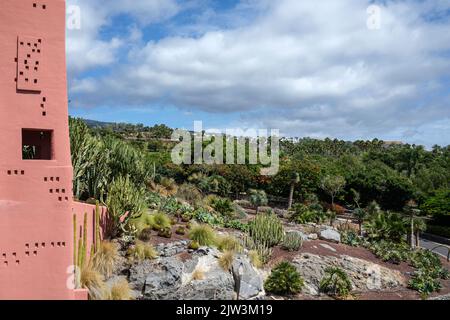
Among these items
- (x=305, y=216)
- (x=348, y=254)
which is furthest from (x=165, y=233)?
(x=305, y=216)

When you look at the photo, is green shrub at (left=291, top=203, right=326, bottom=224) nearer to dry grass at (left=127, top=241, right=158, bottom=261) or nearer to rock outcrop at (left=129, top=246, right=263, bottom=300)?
rock outcrop at (left=129, top=246, right=263, bottom=300)

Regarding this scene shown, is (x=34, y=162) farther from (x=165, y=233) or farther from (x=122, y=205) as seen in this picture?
(x=165, y=233)

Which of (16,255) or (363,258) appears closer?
(16,255)

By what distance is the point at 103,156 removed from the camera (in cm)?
1477

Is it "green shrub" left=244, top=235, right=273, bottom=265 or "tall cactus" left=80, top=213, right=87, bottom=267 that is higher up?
"tall cactus" left=80, top=213, right=87, bottom=267

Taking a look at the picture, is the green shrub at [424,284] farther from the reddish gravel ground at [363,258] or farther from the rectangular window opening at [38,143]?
the rectangular window opening at [38,143]

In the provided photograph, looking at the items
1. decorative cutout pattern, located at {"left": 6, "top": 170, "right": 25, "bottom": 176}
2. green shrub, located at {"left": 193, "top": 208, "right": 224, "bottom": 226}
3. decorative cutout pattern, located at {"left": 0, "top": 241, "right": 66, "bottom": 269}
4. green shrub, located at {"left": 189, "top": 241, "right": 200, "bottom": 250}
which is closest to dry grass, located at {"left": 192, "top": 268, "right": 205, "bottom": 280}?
green shrub, located at {"left": 189, "top": 241, "right": 200, "bottom": 250}

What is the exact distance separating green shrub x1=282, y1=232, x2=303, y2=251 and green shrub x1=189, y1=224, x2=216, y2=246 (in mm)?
3811

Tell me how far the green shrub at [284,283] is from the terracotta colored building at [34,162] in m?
5.84

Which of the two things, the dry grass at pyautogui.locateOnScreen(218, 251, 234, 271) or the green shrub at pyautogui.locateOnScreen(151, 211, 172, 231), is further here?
the green shrub at pyautogui.locateOnScreen(151, 211, 172, 231)

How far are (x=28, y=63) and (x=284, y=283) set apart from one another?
30.3 feet

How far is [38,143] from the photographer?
37.7 ft

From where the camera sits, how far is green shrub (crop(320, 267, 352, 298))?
1366 cm
